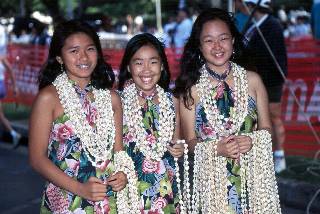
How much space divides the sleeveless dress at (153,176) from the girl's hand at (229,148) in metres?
0.31

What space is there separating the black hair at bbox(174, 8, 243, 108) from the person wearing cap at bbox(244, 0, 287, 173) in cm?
310

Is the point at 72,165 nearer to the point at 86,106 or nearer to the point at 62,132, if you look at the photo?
the point at 62,132

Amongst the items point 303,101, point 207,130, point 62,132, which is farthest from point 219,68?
point 303,101

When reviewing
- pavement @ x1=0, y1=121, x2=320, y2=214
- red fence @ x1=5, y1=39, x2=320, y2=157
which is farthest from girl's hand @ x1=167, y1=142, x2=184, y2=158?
red fence @ x1=5, y1=39, x2=320, y2=157

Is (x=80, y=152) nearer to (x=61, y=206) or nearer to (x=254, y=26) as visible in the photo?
(x=61, y=206)

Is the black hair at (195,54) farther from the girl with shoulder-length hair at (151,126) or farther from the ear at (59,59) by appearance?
the ear at (59,59)

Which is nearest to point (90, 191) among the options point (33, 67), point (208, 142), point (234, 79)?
point (208, 142)

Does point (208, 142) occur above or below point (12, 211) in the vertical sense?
above

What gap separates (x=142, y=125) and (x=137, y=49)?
1.32 ft

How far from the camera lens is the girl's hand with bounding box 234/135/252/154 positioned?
316 centimetres

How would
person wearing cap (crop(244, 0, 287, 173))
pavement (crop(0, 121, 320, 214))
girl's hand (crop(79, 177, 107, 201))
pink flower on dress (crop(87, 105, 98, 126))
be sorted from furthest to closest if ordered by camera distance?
person wearing cap (crop(244, 0, 287, 173)) < pavement (crop(0, 121, 320, 214)) < pink flower on dress (crop(87, 105, 98, 126)) < girl's hand (crop(79, 177, 107, 201))

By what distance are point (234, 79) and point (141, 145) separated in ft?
1.96

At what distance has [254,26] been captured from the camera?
653 centimetres

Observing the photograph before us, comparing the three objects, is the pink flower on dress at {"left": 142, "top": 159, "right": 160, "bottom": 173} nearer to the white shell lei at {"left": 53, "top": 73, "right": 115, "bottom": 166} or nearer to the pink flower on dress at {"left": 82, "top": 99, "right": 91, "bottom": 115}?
the white shell lei at {"left": 53, "top": 73, "right": 115, "bottom": 166}
